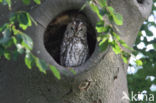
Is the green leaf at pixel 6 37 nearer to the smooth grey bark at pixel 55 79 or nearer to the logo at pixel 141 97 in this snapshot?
the smooth grey bark at pixel 55 79

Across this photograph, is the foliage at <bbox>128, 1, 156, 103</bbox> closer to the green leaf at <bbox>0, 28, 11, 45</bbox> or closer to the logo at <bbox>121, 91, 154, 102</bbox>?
the logo at <bbox>121, 91, 154, 102</bbox>

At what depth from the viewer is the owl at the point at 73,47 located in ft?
9.46

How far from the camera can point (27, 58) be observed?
1.50 m

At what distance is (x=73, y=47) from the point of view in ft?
9.81

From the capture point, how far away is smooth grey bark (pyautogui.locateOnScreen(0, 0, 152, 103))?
2.22 meters

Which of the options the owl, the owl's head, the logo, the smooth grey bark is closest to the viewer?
the smooth grey bark

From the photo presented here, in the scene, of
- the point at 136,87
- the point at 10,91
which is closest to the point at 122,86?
the point at 10,91

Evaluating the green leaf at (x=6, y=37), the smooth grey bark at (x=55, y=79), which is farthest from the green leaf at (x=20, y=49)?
the smooth grey bark at (x=55, y=79)

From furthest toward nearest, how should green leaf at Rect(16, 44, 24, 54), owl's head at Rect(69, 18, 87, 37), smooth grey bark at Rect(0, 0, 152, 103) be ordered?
owl's head at Rect(69, 18, 87, 37), smooth grey bark at Rect(0, 0, 152, 103), green leaf at Rect(16, 44, 24, 54)

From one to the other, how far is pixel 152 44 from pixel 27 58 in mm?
3086

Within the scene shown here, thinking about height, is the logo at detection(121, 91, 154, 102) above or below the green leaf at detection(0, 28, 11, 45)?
below

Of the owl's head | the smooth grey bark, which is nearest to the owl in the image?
the owl's head

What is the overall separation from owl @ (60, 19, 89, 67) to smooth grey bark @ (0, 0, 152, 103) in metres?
0.47

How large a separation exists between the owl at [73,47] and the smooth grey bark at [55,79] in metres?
0.47
